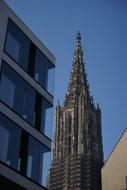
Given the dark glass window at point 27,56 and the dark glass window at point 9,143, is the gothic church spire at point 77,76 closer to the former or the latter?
the dark glass window at point 27,56

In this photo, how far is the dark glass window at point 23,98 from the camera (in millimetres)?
22944

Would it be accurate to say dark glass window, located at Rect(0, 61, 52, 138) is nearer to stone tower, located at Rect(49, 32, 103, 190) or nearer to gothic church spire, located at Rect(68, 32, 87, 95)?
stone tower, located at Rect(49, 32, 103, 190)

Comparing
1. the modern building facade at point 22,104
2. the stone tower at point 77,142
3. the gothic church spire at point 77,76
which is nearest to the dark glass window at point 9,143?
the modern building facade at point 22,104

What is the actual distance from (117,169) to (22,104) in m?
13.4

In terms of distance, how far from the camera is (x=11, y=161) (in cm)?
2141

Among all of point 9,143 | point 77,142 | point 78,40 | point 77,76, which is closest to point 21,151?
point 9,143

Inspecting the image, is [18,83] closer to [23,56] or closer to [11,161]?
[23,56]

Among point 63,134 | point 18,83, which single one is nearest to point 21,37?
point 18,83

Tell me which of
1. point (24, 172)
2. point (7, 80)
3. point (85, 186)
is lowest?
Result: point (24, 172)

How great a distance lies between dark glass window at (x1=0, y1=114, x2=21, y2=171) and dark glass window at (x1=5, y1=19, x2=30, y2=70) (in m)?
3.97

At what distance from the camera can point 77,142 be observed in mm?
131750

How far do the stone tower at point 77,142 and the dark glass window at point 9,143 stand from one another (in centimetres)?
9955

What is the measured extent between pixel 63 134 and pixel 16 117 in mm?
112016

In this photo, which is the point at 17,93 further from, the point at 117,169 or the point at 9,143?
Answer: the point at 117,169
